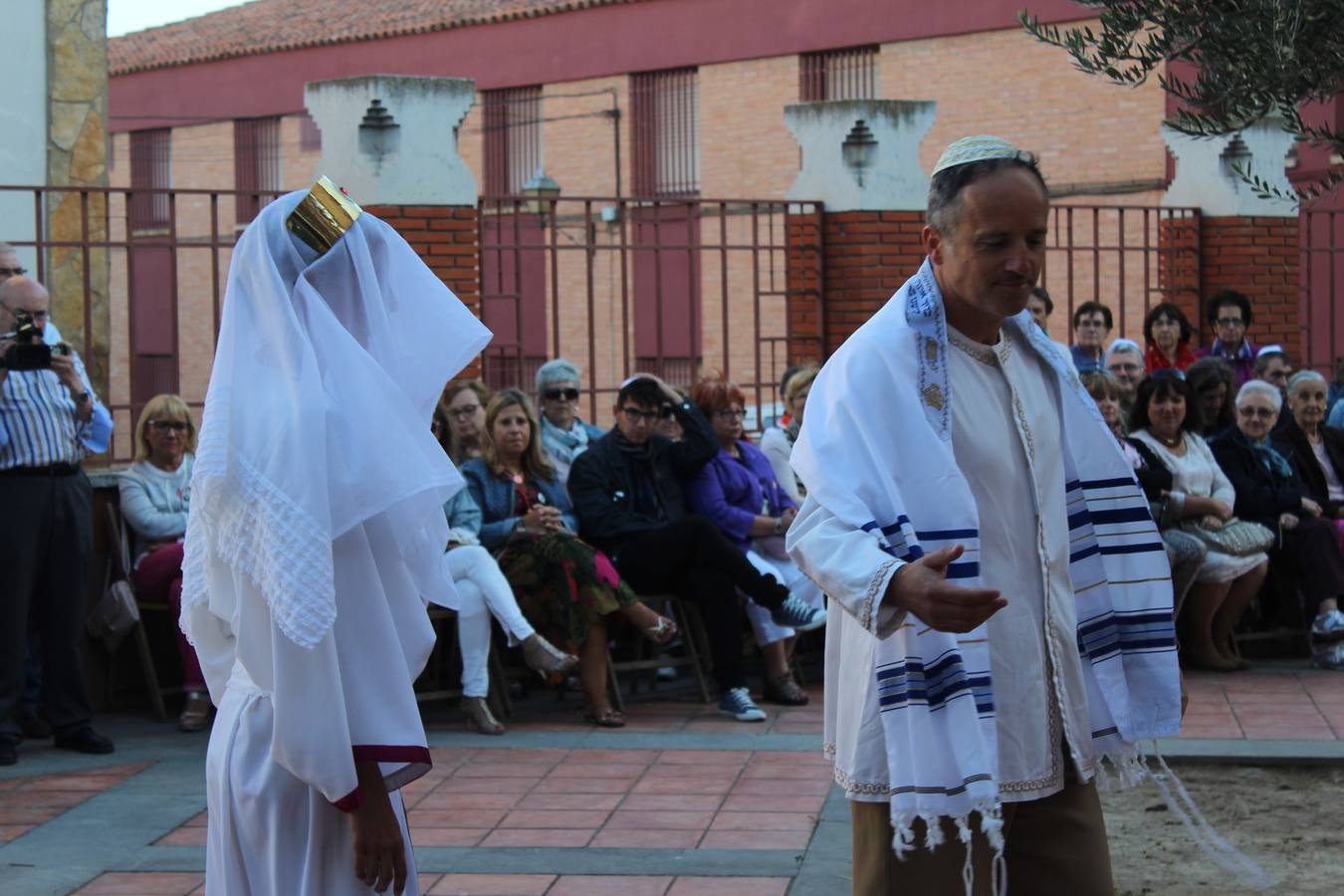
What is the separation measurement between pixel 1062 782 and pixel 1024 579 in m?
0.41

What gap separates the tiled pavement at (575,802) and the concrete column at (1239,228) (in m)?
6.03

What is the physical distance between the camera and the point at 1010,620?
345 cm

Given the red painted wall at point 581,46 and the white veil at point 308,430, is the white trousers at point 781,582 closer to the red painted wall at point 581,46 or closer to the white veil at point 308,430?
the white veil at point 308,430

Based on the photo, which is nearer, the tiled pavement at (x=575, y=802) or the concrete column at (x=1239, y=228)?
the tiled pavement at (x=575, y=802)

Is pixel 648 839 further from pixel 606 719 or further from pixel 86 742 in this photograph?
pixel 86 742

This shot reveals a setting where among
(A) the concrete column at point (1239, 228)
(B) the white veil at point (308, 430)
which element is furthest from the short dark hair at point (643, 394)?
(A) the concrete column at point (1239, 228)

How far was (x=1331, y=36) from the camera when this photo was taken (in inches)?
189

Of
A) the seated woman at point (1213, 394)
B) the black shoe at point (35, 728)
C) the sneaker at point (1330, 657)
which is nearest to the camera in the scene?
the black shoe at point (35, 728)

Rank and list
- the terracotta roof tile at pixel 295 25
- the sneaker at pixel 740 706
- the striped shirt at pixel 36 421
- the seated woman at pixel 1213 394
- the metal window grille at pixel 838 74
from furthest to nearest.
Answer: the terracotta roof tile at pixel 295 25 < the metal window grille at pixel 838 74 < the seated woman at pixel 1213 394 < the sneaker at pixel 740 706 < the striped shirt at pixel 36 421

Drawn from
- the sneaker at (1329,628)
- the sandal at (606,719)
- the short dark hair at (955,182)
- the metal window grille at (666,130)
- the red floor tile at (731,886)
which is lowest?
the sandal at (606,719)

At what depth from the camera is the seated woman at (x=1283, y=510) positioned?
32.2ft

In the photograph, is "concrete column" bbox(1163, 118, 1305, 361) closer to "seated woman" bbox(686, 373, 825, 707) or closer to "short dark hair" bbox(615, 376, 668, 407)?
"seated woman" bbox(686, 373, 825, 707)

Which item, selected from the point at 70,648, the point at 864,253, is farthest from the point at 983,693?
the point at 864,253

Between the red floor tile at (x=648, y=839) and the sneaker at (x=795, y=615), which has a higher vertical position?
the sneaker at (x=795, y=615)
